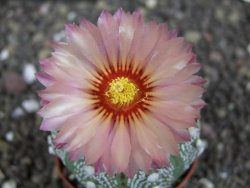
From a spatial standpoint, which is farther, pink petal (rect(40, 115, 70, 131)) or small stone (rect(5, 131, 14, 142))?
small stone (rect(5, 131, 14, 142))

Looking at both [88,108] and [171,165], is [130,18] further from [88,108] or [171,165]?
[171,165]

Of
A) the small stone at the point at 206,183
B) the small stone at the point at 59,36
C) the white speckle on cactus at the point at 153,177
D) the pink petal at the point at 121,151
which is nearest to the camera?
the pink petal at the point at 121,151

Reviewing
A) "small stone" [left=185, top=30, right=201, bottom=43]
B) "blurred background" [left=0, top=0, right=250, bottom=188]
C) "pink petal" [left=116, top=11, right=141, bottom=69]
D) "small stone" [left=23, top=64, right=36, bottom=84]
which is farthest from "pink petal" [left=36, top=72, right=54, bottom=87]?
"small stone" [left=185, top=30, right=201, bottom=43]

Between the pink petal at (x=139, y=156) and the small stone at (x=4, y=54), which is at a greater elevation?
the small stone at (x=4, y=54)

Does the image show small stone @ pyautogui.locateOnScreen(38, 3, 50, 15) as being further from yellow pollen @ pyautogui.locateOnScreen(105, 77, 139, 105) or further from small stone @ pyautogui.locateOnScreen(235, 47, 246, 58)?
yellow pollen @ pyautogui.locateOnScreen(105, 77, 139, 105)

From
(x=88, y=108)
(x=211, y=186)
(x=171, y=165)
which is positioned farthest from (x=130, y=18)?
(x=211, y=186)

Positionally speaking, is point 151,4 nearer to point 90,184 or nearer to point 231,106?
point 231,106

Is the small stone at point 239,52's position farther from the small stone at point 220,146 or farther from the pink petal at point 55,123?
the pink petal at point 55,123

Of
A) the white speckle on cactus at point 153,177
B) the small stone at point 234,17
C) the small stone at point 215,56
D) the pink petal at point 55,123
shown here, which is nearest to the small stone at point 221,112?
the small stone at point 215,56
